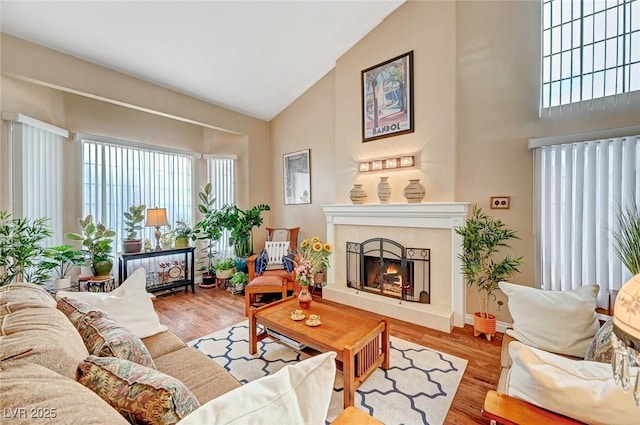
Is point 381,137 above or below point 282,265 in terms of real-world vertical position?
above

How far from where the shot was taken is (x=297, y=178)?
15.5ft

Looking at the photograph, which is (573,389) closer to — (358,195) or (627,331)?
(627,331)

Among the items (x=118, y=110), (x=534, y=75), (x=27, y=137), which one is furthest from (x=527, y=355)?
(x=118, y=110)

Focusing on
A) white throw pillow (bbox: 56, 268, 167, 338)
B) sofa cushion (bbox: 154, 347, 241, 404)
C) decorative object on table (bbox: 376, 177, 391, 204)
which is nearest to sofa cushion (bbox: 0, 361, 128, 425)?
sofa cushion (bbox: 154, 347, 241, 404)

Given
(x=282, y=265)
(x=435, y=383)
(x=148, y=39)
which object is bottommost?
(x=435, y=383)

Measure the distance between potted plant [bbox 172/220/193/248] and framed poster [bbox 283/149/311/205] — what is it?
5.60 feet

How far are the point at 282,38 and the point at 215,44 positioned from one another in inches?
32.2

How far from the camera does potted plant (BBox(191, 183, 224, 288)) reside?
4.38 metres

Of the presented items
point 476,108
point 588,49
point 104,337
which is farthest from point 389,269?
point 104,337

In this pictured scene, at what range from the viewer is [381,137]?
3.62m

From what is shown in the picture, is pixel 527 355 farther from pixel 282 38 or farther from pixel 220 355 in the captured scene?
pixel 282 38

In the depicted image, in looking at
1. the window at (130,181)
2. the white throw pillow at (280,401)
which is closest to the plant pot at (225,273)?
the window at (130,181)

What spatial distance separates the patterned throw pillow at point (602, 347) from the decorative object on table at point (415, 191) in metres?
1.95

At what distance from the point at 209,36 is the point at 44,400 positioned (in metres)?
3.49
